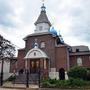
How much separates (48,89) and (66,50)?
15.9 meters

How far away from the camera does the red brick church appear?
36156mm

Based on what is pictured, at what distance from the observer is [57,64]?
36.6 metres

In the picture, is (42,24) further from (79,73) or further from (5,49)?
(5,49)

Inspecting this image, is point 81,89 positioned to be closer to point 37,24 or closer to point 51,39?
point 51,39

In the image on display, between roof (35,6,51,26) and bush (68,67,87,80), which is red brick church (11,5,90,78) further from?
bush (68,67,87,80)

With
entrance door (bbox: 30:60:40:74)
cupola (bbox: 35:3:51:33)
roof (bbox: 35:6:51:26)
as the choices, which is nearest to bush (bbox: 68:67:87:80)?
entrance door (bbox: 30:60:40:74)

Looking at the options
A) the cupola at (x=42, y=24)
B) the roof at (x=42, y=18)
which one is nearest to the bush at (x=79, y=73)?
the cupola at (x=42, y=24)

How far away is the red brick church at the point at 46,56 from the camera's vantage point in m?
36.2

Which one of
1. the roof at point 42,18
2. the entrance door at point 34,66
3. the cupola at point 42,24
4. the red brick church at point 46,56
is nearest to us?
the red brick church at point 46,56

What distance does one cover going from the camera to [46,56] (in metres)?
36.4

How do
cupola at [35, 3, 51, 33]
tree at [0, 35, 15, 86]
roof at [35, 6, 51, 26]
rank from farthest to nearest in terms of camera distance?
roof at [35, 6, 51, 26] → cupola at [35, 3, 51, 33] → tree at [0, 35, 15, 86]

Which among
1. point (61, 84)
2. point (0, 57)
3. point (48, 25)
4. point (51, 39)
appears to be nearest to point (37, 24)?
point (48, 25)

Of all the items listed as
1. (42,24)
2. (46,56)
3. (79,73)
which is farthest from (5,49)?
(42,24)

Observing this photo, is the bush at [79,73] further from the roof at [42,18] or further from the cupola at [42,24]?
the roof at [42,18]
